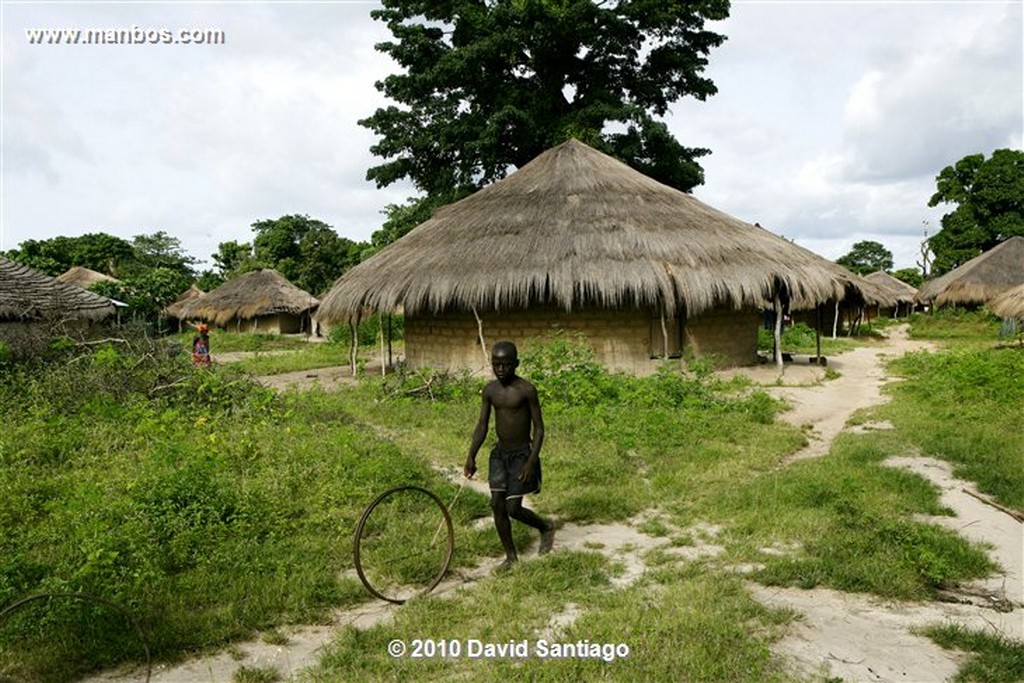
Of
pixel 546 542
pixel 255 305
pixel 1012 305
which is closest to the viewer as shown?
pixel 546 542

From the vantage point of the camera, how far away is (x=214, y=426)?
322 inches

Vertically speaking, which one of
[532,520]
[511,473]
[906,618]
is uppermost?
[511,473]

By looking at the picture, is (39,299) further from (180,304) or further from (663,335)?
(180,304)

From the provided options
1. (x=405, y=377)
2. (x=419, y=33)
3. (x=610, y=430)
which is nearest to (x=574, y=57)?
(x=419, y=33)

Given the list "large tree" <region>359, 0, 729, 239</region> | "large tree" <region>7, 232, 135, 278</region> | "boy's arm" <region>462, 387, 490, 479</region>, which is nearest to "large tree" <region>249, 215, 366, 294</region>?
"large tree" <region>7, 232, 135, 278</region>

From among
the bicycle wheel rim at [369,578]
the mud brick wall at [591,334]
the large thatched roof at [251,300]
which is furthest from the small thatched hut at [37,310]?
the large thatched roof at [251,300]

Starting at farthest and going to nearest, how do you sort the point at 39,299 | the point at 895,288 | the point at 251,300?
the point at 895,288, the point at 251,300, the point at 39,299

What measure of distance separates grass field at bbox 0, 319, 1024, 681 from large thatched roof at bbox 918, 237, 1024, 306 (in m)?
22.6

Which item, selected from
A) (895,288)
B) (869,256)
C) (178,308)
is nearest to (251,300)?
(178,308)

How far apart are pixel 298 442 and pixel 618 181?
10443 millimetres

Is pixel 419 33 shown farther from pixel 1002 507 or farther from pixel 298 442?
pixel 1002 507

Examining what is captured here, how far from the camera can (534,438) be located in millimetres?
4508

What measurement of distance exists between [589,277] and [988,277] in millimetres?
24845

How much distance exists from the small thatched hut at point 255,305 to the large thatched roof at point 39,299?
14307mm
